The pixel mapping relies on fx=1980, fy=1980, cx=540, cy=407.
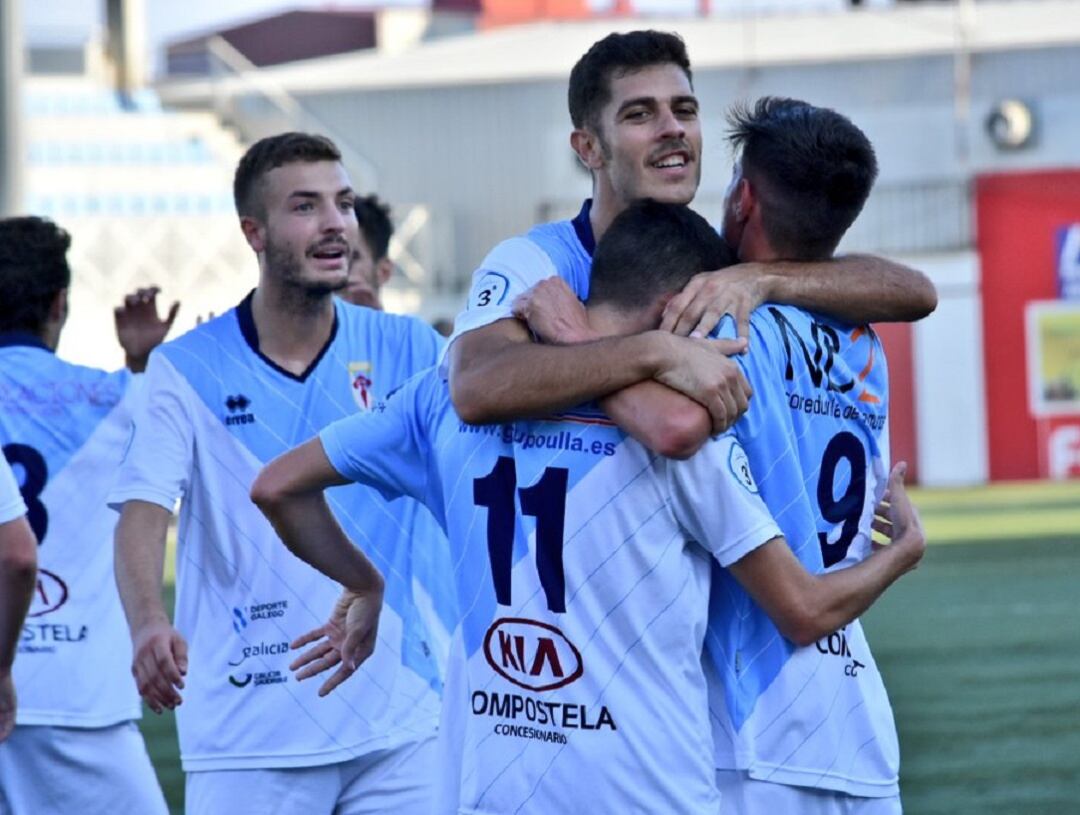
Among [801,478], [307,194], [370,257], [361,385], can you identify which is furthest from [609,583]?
[370,257]

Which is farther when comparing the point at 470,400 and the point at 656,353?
the point at 470,400

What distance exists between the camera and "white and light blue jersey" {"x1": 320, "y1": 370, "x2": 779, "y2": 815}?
10.3 ft

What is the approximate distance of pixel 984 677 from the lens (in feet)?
35.8

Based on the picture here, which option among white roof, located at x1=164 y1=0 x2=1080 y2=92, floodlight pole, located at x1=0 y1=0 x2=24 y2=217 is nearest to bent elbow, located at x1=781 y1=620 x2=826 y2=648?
floodlight pole, located at x1=0 y1=0 x2=24 y2=217

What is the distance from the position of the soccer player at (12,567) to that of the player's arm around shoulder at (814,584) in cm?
182

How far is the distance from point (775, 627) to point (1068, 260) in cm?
2862

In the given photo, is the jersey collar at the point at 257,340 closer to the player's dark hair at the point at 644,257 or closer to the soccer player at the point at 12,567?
the soccer player at the point at 12,567

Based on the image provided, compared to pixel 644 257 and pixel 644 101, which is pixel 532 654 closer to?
pixel 644 257

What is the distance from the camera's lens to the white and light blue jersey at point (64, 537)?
5273 mm

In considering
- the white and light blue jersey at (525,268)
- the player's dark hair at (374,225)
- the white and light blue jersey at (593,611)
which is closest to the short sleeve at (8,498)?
the white and light blue jersey at (525,268)

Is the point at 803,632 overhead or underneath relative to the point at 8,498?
underneath

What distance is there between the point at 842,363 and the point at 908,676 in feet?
25.8

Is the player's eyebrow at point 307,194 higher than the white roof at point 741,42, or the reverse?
the white roof at point 741,42

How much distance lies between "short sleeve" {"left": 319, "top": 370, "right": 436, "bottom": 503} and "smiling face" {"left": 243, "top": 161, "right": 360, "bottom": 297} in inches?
53.7
